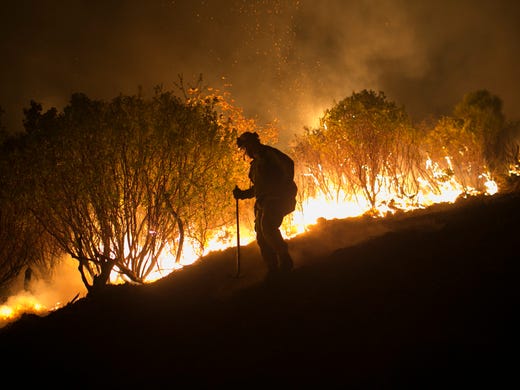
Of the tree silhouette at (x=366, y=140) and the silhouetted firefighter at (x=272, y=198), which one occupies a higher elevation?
the tree silhouette at (x=366, y=140)

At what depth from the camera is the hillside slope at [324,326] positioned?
3053 millimetres

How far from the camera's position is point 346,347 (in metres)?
3.46

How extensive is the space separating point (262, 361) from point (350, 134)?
13.7 m

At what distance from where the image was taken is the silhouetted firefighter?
5.80 meters

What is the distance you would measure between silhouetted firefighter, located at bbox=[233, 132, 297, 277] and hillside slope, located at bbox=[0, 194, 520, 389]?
534 millimetres

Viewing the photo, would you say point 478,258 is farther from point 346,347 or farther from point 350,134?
point 350,134

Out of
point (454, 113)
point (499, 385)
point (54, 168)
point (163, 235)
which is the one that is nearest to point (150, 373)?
point (499, 385)

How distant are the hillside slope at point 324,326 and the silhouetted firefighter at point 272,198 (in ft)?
1.75

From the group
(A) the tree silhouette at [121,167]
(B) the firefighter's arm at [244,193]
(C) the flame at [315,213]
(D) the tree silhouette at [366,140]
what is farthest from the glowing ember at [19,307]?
(D) the tree silhouette at [366,140]

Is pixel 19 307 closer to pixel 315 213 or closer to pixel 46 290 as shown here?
pixel 46 290

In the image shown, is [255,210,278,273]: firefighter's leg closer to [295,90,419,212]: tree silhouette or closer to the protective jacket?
the protective jacket

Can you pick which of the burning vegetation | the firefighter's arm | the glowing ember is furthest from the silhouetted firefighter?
the glowing ember

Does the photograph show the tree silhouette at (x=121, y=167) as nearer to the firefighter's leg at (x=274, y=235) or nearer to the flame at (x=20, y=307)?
the firefighter's leg at (x=274, y=235)

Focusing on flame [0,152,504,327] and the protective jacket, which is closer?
the protective jacket
